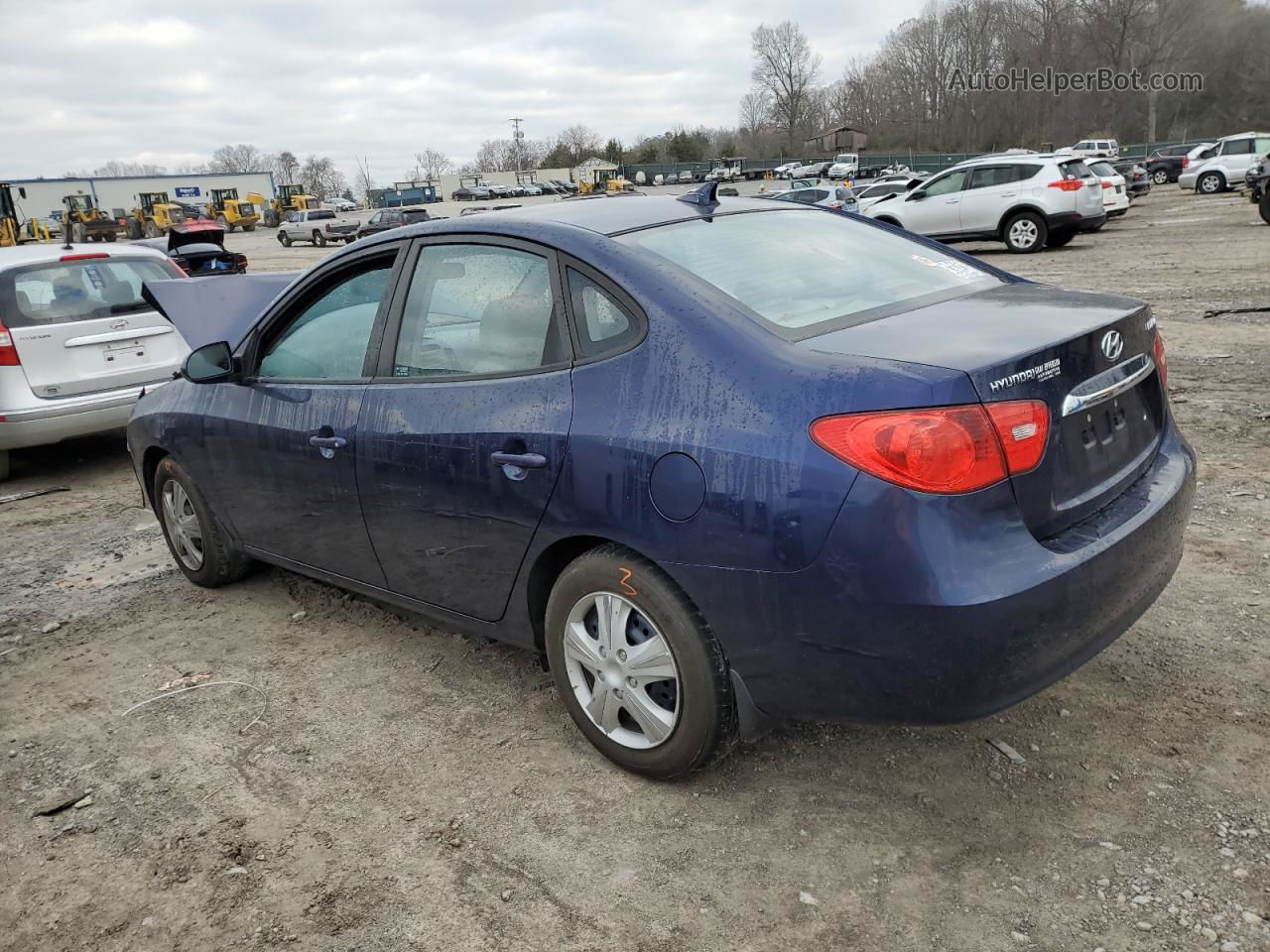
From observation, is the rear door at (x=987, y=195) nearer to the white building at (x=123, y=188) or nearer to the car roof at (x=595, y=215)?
the car roof at (x=595, y=215)

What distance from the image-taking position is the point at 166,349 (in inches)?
284

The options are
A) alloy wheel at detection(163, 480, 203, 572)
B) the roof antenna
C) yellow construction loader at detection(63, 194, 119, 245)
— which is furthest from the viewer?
yellow construction loader at detection(63, 194, 119, 245)

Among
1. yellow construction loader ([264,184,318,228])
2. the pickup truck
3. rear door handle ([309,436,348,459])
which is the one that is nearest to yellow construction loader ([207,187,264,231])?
yellow construction loader ([264,184,318,228])

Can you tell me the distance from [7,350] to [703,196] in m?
5.38

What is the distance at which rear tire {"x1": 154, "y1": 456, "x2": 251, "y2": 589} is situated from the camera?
14.7 feet

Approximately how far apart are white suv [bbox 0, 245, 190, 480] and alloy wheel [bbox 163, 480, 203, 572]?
7.52ft

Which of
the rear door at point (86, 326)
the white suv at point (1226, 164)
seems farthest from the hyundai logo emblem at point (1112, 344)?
the white suv at point (1226, 164)

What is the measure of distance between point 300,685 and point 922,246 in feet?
9.34

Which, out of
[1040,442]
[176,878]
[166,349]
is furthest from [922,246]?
[166,349]

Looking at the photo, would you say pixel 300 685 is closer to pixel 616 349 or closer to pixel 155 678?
pixel 155 678

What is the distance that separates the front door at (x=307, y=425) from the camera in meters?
3.51

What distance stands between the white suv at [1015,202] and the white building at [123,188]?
57371 mm

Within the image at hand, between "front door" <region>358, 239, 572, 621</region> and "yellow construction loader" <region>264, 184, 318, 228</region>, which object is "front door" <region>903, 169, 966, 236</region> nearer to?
"front door" <region>358, 239, 572, 621</region>

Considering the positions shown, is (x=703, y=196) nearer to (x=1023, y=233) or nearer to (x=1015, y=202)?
(x=1015, y=202)
